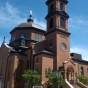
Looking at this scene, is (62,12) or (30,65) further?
(62,12)

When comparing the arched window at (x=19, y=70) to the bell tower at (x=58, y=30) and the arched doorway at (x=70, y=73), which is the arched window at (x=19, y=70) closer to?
the bell tower at (x=58, y=30)

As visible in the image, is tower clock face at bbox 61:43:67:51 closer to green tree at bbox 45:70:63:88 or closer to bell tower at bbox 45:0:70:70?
bell tower at bbox 45:0:70:70

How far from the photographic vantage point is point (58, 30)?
3609 centimetres

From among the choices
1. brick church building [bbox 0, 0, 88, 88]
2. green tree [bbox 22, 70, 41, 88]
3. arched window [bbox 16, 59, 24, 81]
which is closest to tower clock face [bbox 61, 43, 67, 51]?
brick church building [bbox 0, 0, 88, 88]

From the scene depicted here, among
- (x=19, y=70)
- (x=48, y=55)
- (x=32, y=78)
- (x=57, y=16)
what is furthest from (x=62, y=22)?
(x=32, y=78)

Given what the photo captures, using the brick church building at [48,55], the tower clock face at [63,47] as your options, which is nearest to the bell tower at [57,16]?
the brick church building at [48,55]

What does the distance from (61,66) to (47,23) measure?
12333mm

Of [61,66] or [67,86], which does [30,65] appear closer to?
[61,66]

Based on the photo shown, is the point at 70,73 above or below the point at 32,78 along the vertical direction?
above

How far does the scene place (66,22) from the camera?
3900cm

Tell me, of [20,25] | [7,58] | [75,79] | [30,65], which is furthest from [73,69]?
[20,25]

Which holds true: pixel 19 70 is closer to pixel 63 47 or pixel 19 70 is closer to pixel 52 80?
pixel 52 80

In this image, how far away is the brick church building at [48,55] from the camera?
32.5m

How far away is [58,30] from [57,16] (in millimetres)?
3764
